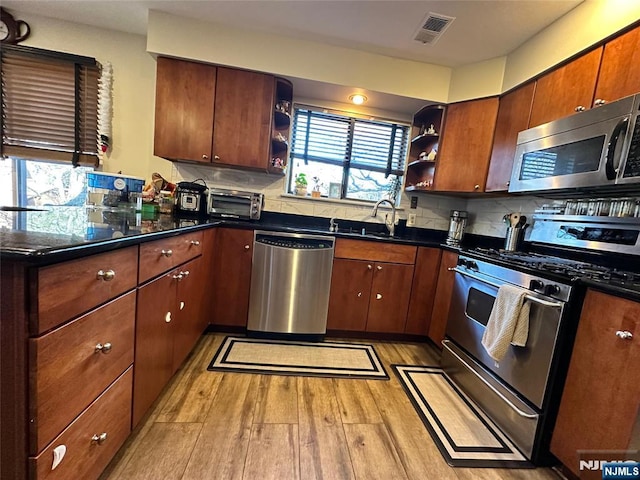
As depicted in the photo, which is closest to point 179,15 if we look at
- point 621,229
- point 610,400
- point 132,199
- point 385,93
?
point 132,199

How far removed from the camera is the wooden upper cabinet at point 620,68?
1397mm

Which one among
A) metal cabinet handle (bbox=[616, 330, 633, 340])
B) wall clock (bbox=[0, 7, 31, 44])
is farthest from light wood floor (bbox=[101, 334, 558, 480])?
wall clock (bbox=[0, 7, 31, 44])

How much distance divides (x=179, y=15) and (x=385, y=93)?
1.70 metres

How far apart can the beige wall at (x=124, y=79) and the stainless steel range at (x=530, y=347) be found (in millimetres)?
2776

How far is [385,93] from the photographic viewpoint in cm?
245

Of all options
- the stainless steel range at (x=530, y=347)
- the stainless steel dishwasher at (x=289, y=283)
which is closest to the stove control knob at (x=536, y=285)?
the stainless steel range at (x=530, y=347)

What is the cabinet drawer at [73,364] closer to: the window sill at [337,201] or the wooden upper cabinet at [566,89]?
the window sill at [337,201]

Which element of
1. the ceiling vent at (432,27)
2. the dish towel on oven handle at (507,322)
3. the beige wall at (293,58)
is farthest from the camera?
the beige wall at (293,58)

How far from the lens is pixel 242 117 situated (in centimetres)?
234

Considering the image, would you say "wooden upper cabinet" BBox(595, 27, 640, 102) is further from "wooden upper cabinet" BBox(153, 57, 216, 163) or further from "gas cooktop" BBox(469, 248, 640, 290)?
"wooden upper cabinet" BBox(153, 57, 216, 163)

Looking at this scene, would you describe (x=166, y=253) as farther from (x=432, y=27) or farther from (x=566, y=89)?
(x=566, y=89)

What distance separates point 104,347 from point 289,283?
55.8 inches

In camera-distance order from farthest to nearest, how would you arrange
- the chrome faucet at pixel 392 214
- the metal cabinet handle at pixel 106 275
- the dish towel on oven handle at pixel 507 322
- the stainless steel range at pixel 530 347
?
the chrome faucet at pixel 392 214, the dish towel on oven handle at pixel 507 322, the stainless steel range at pixel 530 347, the metal cabinet handle at pixel 106 275

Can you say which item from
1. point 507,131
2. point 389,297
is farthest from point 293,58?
point 389,297
